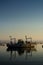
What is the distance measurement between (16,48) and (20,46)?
0.37m

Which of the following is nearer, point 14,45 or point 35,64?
point 35,64

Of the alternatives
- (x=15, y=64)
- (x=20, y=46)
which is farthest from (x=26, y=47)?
(x=15, y=64)

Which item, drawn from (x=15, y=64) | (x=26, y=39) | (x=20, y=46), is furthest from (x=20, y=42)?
(x=15, y=64)

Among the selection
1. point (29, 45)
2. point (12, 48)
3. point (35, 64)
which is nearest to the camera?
point (35, 64)

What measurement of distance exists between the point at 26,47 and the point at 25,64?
8.81 m

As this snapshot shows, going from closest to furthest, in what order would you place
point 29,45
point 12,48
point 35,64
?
point 35,64, point 12,48, point 29,45

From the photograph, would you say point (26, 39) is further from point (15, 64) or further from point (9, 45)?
point (15, 64)

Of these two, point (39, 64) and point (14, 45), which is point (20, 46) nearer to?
point (14, 45)

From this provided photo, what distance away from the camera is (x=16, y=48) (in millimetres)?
14578

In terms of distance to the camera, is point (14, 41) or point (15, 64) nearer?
point (15, 64)

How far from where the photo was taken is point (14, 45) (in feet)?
48.3

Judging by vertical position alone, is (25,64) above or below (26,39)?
below

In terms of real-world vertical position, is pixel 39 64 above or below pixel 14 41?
below

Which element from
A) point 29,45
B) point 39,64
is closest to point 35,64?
point 39,64
